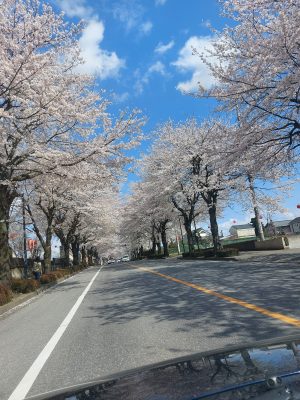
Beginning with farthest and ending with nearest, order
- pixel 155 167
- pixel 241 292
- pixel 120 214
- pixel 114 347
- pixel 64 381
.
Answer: pixel 120 214
pixel 155 167
pixel 241 292
pixel 114 347
pixel 64 381

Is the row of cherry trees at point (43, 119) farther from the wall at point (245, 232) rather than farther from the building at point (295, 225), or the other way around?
the wall at point (245, 232)

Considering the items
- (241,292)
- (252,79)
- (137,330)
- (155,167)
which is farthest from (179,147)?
(137,330)

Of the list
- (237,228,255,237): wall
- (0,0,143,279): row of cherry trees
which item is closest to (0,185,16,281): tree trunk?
(0,0,143,279): row of cherry trees

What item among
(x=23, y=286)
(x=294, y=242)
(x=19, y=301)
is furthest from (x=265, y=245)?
(x=19, y=301)

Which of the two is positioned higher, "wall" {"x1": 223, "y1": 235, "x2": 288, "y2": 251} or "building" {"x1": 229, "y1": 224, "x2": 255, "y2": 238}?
"building" {"x1": 229, "y1": 224, "x2": 255, "y2": 238}

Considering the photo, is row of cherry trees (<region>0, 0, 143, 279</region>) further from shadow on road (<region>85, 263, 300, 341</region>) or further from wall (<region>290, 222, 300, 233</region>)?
wall (<region>290, 222, 300, 233</region>)

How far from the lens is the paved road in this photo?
6.21 meters

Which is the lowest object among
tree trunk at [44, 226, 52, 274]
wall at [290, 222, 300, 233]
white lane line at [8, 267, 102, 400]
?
white lane line at [8, 267, 102, 400]

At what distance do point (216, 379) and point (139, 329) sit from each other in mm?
5854

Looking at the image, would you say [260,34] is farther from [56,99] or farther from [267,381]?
[267,381]

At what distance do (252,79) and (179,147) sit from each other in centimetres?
2205

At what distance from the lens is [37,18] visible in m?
17.1

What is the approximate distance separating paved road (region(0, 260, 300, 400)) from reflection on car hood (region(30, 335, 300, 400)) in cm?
252

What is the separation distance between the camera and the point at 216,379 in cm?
269
